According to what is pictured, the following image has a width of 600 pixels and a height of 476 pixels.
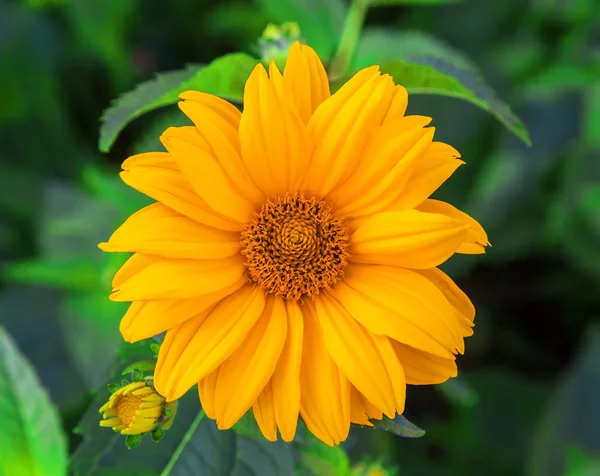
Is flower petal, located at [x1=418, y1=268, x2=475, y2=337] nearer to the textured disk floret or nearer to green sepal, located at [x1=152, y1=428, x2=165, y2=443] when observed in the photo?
the textured disk floret

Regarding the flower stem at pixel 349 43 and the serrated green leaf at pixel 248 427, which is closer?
the serrated green leaf at pixel 248 427

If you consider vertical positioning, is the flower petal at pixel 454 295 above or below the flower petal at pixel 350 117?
below

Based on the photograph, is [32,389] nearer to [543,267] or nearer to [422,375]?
[422,375]

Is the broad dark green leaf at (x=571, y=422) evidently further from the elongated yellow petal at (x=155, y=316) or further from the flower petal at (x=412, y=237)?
the elongated yellow petal at (x=155, y=316)

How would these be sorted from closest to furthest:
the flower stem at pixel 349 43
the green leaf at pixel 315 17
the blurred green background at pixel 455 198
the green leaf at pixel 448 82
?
the green leaf at pixel 448 82 < the flower stem at pixel 349 43 < the green leaf at pixel 315 17 < the blurred green background at pixel 455 198

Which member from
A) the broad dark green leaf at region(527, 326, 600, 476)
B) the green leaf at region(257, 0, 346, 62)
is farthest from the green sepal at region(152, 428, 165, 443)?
the broad dark green leaf at region(527, 326, 600, 476)

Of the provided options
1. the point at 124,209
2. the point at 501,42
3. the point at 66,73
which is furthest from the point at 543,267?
the point at 66,73

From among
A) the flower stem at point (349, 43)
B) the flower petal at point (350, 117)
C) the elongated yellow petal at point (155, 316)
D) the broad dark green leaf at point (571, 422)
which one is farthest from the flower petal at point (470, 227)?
the broad dark green leaf at point (571, 422)

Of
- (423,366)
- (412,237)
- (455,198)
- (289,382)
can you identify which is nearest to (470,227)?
(412,237)
